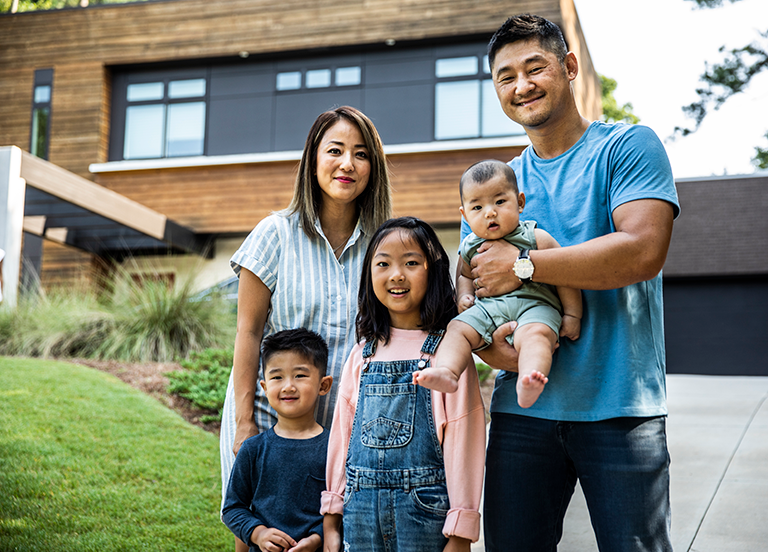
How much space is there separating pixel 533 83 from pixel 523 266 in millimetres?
607

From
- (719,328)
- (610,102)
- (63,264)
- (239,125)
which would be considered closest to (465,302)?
(239,125)

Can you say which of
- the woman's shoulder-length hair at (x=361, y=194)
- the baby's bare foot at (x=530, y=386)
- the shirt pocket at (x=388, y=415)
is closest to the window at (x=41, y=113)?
the woman's shoulder-length hair at (x=361, y=194)

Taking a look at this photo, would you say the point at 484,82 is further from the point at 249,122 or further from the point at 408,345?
the point at 408,345

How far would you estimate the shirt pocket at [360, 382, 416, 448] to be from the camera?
2295 millimetres

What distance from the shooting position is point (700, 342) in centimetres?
1648

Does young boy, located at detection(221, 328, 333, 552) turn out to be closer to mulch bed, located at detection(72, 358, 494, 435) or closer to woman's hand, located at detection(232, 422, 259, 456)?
woman's hand, located at detection(232, 422, 259, 456)

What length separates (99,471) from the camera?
5.23 m

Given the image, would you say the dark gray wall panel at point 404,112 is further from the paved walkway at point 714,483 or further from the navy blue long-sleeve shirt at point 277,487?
the navy blue long-sleeve shirt at point 277,487

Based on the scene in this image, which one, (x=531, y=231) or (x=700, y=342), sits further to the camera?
(x=700, y=342)

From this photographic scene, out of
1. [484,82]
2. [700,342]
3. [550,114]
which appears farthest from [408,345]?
[700,342]

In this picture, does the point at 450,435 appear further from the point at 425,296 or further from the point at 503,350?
the point at 425,296

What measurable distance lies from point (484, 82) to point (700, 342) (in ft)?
27.6

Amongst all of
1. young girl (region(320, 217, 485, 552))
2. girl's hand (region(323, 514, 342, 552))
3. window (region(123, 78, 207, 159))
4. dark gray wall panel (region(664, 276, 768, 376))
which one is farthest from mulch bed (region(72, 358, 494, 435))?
dark gray wall panel (region(664, 276, 768, 376))

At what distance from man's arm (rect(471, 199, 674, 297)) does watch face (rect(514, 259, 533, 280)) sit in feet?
0.05
